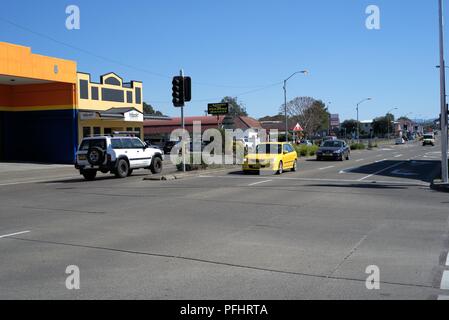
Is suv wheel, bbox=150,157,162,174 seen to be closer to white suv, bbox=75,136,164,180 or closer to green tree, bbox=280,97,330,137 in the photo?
white suv, bbox=75,136,164,180

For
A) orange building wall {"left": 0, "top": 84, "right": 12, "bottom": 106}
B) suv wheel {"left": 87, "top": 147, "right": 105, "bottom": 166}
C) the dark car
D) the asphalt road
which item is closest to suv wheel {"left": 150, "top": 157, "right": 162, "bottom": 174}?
suv wheel {"left": 87, "top": 147, "right": 105, "bottom": 166}

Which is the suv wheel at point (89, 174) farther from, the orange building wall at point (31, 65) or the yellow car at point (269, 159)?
the orange building wall at point (31, 65)

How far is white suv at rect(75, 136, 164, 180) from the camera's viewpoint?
22344mm

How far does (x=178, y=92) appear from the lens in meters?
23.6

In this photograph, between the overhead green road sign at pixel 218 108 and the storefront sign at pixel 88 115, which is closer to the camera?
the storefront sign at pixel 88 115

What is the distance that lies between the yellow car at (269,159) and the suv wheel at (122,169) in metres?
5.62

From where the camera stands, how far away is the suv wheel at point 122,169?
75.4 ft

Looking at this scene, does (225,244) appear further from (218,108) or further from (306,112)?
(306,112)

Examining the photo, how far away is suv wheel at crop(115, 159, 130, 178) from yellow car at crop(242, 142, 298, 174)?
5624 millimetres

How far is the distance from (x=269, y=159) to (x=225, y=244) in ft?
52.3

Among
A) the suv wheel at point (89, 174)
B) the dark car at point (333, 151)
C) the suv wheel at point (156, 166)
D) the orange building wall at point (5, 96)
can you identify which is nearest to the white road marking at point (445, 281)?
the suv wheel at point (89, 174)
